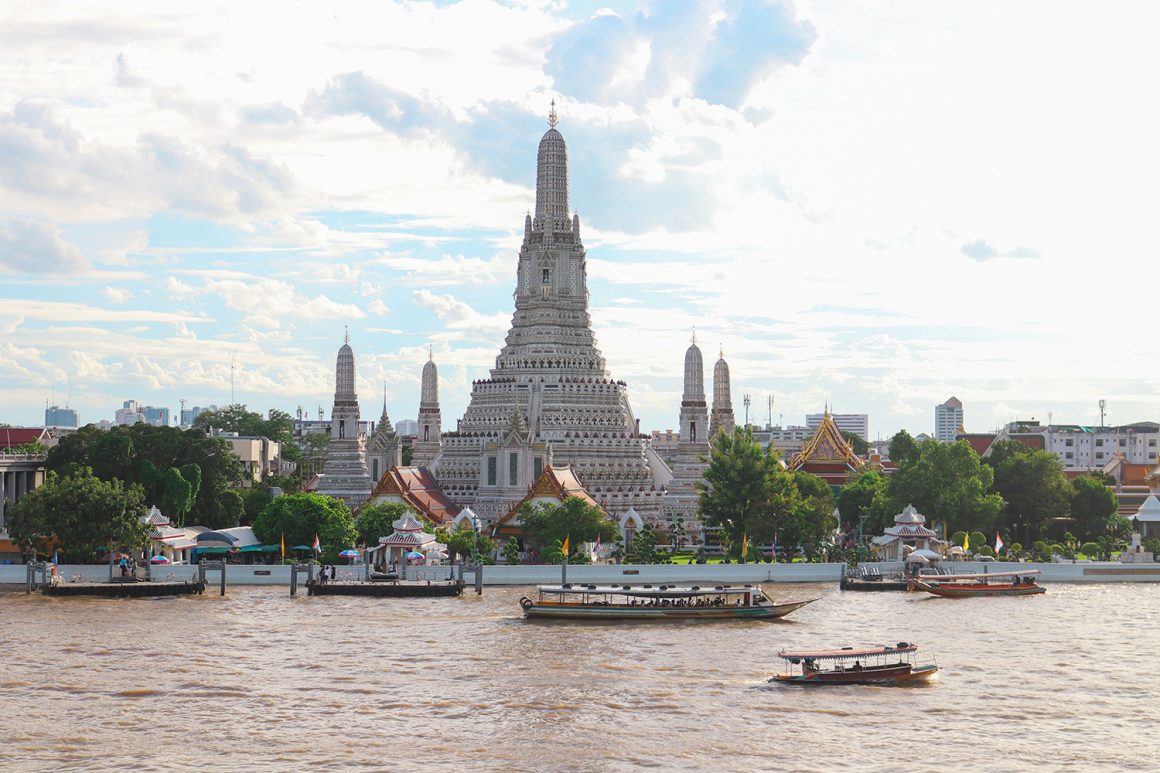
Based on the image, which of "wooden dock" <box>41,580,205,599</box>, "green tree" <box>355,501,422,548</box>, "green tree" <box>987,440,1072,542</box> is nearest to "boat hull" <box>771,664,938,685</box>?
"wooden dock" <box>41,580,205,599</box>

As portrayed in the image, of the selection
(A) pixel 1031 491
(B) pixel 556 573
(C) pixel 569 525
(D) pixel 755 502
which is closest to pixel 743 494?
(D) pixel 755 502

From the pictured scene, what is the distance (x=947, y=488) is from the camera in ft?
311

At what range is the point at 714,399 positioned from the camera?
12362cm

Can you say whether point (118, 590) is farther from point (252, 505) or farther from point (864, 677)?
point (864, 677)

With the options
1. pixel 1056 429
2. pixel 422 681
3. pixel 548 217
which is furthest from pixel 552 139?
pixel 1056 429

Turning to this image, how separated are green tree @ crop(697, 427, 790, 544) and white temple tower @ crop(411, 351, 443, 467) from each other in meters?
39.7

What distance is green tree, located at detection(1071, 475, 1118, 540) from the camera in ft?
337

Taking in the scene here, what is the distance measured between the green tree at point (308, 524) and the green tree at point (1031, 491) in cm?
4244

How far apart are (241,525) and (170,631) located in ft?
117

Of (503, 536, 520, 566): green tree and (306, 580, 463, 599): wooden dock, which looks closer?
(306, 580, 463, 599): wooden dock

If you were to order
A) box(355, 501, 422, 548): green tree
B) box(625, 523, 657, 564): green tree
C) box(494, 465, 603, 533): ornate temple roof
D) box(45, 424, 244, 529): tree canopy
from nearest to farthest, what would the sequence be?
box(625, 523, 657, 564): green tree, box(355, 501, 422, 548): green tree, box(45, 424, 244, 529): tree canopy, box(494, 465, 603, 533): ornate temple roof

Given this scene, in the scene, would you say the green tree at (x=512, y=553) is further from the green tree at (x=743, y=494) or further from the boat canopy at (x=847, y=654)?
the boat canopy at (x=847, y=654)

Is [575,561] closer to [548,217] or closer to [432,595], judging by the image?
[432,595]

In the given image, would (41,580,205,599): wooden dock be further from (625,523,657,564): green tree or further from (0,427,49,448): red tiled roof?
(0,427,49,448): red tiled roof
